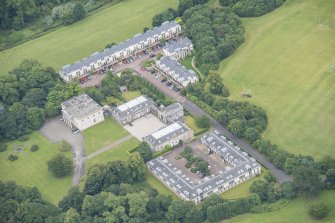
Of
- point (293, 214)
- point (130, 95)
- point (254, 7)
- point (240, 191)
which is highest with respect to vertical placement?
point (254, 7)

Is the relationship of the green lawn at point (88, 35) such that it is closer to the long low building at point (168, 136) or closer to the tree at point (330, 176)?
the long low building at point (168, 136)

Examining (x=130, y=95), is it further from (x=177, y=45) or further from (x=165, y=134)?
(x=165, y=134)

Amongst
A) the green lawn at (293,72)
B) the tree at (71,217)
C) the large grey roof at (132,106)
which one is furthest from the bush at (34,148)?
the green lawn at (293,72)

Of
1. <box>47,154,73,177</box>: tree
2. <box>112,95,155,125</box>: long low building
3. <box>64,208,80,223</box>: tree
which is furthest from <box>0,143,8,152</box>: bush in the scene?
<box>64,208,80,223</box>: tree

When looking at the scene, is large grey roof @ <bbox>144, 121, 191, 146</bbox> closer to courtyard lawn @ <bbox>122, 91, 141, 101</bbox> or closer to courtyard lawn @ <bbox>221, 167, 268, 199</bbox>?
courtyard lawn @ <bbox>122, 91, 141, 101</bbox>

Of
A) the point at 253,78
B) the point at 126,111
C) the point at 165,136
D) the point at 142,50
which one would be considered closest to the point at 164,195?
the point at 165,136

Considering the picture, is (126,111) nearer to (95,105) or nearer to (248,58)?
(95,105)

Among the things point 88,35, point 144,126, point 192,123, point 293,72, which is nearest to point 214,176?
point 192,123
